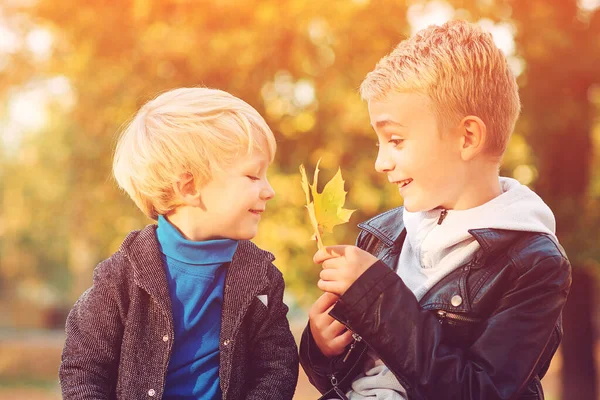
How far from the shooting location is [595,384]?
375 inches

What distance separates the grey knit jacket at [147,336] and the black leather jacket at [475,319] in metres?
0.38

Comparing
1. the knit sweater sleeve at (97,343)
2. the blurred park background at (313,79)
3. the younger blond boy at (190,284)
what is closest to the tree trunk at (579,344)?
the blurred park background at (313,79)

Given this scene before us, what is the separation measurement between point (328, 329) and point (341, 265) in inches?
12.1

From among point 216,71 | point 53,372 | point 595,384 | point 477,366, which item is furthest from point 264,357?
point 53,372

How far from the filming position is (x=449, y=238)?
7.88ft

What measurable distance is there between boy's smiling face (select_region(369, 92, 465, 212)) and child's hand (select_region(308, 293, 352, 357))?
15.8 inches

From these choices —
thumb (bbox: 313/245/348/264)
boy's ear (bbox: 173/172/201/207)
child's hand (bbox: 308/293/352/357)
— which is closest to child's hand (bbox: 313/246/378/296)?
thumb (bbox: 313/245/348/264)

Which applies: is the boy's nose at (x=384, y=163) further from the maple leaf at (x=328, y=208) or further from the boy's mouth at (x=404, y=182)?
the maple leaf at (x=328, y=208)

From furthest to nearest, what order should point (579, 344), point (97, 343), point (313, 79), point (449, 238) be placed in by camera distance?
point (579, 344)
point (313, 79)
point (97, 343)
point (449, 238)

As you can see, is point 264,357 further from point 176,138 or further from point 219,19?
point 219,19

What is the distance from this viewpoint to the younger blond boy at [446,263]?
221 centimetres

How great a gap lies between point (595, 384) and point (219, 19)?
603 cm

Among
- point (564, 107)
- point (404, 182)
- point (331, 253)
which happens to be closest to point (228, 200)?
point (331, 253)

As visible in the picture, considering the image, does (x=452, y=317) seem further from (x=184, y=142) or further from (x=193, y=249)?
(x=184, y=142)
